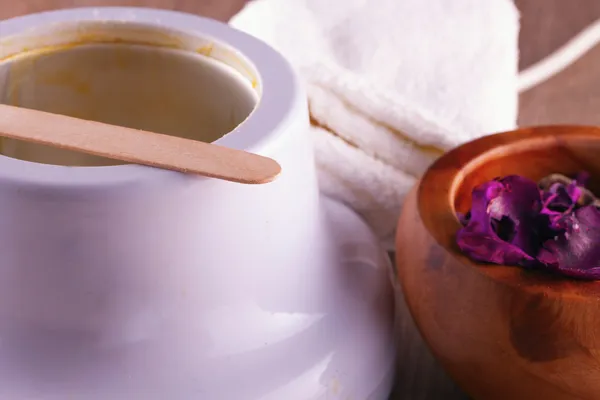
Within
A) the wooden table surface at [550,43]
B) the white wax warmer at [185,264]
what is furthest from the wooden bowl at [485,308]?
the wooden table surface at [550,43]

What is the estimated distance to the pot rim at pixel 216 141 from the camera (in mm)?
229

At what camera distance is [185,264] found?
9.6 inches

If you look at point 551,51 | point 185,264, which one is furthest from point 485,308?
point 551,51

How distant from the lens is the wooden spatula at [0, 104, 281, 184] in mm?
234

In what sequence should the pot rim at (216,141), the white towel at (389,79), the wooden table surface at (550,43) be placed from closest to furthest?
the pot rim at (216,141)
the white towel at (389,79)
the wooden table surface at (550,43)

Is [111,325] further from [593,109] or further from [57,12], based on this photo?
[593,109]

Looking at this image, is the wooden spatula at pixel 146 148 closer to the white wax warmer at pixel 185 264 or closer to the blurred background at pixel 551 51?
the white wax warmer at pixel 185 264

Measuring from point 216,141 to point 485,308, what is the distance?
0.11 meters

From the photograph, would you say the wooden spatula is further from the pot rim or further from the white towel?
the white towel

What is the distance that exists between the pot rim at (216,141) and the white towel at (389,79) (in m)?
0.07

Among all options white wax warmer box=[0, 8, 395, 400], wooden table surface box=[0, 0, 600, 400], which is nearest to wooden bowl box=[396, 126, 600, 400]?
white wax warmer box=[0, 8, 395, 400]

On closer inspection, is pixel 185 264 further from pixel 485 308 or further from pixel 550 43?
pixel 550 43

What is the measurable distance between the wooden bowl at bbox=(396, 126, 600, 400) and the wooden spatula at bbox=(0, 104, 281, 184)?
0.08 meters

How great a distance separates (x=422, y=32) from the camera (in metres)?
0.43
